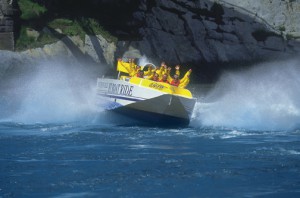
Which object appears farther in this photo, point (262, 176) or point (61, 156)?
point (61, 156)

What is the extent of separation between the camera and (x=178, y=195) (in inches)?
458

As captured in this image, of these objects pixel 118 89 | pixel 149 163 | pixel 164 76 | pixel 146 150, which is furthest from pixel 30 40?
pixel 149 163

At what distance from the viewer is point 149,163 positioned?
→ 48.2 feet

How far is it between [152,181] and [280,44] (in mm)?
30995

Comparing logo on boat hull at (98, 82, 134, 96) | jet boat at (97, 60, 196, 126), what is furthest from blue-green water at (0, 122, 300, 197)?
logo on boat hull at (98, 82, 134, 96)

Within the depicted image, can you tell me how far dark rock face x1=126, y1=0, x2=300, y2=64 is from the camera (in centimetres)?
4209

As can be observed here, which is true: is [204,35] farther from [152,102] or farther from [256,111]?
[152,102]

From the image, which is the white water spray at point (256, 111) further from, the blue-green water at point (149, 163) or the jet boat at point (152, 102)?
the blue-green water at point (149, 163)

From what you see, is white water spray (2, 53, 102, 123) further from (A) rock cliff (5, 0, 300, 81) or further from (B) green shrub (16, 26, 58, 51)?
(A) rock cliff (5, 0, 300, 81)

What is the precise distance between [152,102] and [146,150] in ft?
19.4

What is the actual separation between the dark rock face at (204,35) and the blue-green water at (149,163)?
71.6 feet

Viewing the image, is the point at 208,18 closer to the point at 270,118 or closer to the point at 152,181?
the point at 270,118

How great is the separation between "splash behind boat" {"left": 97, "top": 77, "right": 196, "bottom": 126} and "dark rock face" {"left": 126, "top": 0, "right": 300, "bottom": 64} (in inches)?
777

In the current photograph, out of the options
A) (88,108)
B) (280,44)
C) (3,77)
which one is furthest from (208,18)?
(88,108)
